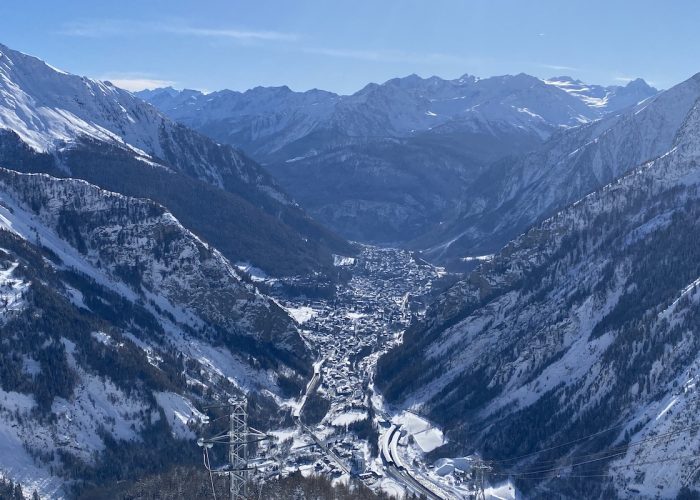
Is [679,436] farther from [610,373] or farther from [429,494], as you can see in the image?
[429,494]

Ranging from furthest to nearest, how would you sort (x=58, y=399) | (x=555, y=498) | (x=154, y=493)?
(x=58, y=399) < (x=555, y=498) < (x=154, y=493)

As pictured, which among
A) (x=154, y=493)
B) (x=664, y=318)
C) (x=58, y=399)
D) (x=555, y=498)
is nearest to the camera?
(x=154, y=493)

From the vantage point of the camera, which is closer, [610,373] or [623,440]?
[623,440]

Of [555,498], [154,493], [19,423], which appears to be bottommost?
[555,498]

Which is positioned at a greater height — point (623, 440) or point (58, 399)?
point (58, 399)

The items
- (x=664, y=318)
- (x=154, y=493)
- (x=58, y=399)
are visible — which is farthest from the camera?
(x=664, y=318)

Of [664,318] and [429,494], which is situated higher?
[664,318]

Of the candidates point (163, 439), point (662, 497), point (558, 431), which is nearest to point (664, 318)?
point (558, 431)

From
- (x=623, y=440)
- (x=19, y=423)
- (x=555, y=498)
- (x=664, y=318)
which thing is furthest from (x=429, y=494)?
(x=19, y=423)

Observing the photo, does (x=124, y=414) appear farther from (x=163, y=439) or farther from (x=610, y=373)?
(x=610, y=373)
